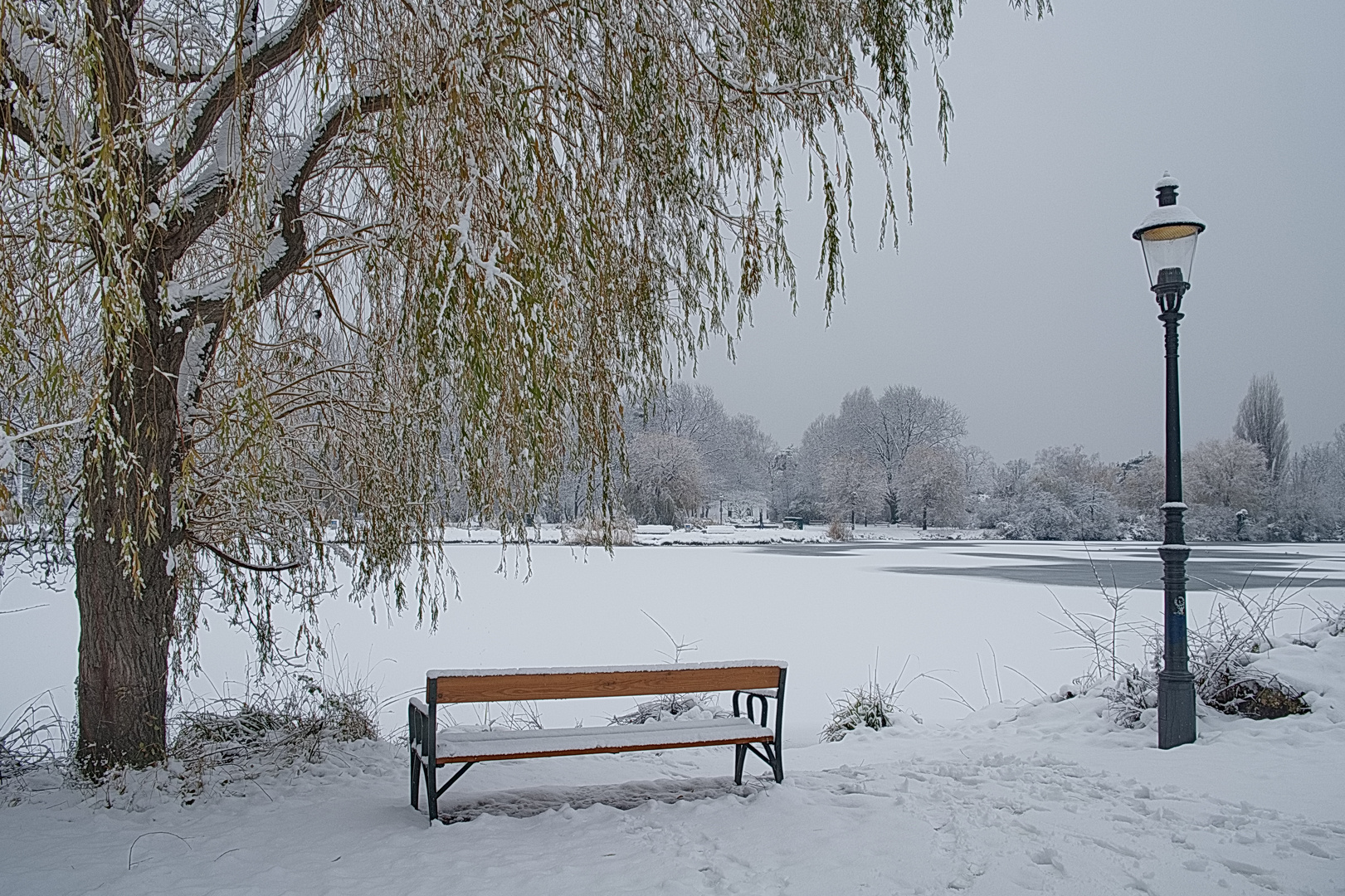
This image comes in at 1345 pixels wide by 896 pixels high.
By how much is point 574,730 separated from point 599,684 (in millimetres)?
401

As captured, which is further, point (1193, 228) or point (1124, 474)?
point (1124, 474)

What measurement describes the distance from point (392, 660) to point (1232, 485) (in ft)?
149

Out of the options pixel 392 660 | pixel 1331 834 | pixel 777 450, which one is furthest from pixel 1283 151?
pixel 777 450

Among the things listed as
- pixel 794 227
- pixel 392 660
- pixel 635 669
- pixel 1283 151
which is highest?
pixel 1283 151

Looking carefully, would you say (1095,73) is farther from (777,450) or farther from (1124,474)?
(777,450)

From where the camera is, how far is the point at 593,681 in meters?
4.27

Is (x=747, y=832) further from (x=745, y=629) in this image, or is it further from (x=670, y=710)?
(x=745, y=629)

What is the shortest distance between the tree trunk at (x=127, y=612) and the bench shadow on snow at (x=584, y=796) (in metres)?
1.53

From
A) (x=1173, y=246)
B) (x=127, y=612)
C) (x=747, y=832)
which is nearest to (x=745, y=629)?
(x=1173, y=246)

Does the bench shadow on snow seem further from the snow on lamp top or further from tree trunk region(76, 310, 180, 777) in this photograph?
the snow on lamp top

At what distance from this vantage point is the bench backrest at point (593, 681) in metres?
3.96

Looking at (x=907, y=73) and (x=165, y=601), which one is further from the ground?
(x=907, y=73)

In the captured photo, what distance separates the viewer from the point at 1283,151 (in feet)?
21.1

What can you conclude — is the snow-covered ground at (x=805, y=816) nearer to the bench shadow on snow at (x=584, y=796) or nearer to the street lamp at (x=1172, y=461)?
the bench shadow on snow at (x=584, y=796)
